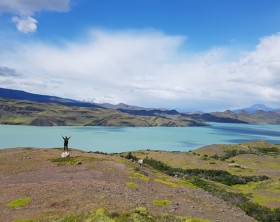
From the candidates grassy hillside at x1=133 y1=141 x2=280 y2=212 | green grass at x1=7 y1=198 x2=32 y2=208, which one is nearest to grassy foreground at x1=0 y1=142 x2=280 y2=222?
green grass at x1=7 y1=198 x2=32 y2=208

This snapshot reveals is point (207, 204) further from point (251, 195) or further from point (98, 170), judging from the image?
point (251, 195)

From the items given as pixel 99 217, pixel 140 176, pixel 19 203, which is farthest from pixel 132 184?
pixel 19 203

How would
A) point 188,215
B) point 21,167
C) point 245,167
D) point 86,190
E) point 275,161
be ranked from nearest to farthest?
1. point 188,215
2. point 86,190
3. point 21,167
4. point 245,167
5. point 275,161

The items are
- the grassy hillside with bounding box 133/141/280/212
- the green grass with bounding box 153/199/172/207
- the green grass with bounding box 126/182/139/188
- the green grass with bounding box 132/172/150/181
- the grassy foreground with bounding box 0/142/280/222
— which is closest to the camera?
the grassy foreground with bounding box 0/142/280/222

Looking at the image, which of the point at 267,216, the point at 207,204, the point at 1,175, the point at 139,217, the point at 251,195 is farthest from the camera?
the point at 251,195

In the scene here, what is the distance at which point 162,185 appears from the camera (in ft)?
137

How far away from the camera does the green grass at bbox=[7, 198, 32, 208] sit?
97.2 feet

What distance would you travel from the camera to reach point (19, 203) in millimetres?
30109

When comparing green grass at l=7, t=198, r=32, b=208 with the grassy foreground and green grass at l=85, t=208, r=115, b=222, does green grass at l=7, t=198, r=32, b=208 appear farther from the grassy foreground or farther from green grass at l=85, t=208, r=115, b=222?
green grass at l=85, t=208, r=115, b=222

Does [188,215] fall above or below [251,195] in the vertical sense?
above

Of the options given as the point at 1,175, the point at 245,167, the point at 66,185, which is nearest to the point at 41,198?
the point at 66,185

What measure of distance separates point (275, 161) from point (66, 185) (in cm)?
11228

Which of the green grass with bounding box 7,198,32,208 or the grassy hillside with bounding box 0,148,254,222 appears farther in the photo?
the green grass with bounding box 7,198,32,208

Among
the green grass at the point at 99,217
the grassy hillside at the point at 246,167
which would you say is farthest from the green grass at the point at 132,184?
the grassy hillside at the point at 246,167
